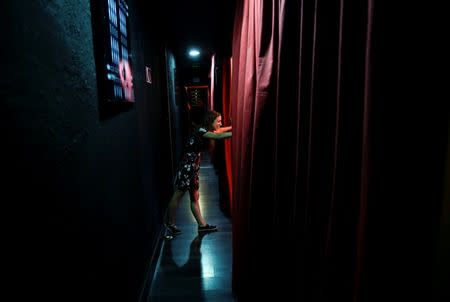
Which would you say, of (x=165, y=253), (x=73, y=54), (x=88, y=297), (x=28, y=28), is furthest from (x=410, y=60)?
(x=165, y=253)

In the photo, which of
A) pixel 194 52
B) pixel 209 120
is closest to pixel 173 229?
pixel 209 120

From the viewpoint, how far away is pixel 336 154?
30.4 inches

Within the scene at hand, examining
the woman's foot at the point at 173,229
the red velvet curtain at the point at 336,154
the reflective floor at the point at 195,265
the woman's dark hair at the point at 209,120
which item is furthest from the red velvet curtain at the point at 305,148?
the woman's foot at the point at 173,229

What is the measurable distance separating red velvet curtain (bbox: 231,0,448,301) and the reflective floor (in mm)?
766

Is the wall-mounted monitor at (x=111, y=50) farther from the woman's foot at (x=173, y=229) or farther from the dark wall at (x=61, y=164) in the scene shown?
the woman's foot at (x=173, y=229)

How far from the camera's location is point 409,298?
0.61m

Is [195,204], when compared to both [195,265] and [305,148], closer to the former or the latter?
[195,265]

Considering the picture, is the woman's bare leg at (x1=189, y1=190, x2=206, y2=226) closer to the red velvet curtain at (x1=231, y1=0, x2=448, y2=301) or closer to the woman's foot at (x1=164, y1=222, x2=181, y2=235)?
the woman's foot at (x1=164, y1=222, x2=181, y2=235)

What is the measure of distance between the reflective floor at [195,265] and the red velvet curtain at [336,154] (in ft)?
2.51

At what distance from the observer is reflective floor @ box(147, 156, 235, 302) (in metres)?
2.19

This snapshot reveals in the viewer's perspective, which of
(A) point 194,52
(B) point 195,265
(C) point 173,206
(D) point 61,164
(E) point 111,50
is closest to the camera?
(D) point 61,164

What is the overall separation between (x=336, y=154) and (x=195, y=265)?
2.14 m

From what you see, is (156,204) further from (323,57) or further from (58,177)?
(323,57)

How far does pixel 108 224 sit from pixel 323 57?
127 centimetres
